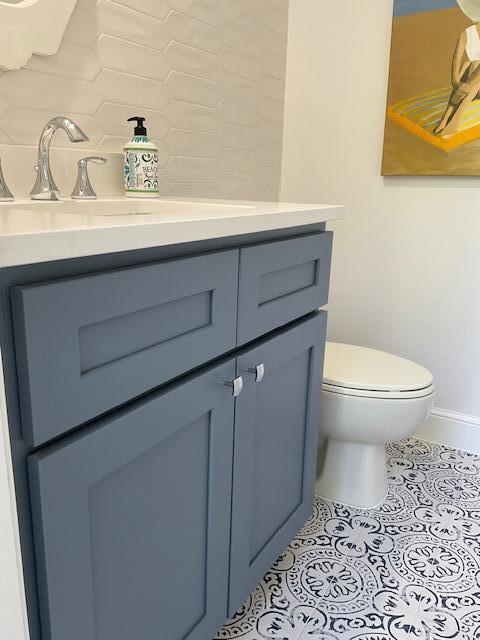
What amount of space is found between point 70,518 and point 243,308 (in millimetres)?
457

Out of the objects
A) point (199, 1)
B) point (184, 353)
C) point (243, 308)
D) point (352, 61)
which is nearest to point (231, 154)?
point (199, 1)

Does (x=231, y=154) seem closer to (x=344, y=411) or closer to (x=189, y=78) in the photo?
(x=189, y=78)

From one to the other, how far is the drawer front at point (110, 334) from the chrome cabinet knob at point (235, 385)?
63 mm

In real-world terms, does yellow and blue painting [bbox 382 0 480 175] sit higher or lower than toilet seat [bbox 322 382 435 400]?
higher

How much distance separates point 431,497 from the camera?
1705mm

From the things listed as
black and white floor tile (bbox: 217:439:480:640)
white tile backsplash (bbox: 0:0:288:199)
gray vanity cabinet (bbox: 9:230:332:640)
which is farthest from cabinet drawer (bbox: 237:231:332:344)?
black and white floor tile (bbox: 217:439:480:640)

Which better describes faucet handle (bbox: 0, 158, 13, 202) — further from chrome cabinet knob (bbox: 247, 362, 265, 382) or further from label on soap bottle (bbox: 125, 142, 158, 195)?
chrome cabinet knob (bbox: 247, 362, 265, 382)

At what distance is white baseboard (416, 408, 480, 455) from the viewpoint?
77.8 inches

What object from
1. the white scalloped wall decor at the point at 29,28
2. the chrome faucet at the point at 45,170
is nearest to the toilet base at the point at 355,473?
the chrome faucet at the point at 45,170

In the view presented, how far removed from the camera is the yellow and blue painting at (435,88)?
5.68 ft

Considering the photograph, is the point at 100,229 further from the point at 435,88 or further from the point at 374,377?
the point at 435,88

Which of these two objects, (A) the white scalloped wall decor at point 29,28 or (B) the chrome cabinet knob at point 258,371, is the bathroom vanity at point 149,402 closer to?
(B) the chrome cabinet knob at point 258,371

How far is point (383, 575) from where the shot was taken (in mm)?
1359

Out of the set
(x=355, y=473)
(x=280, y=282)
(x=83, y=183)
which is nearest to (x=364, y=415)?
(x=355, y=473)
